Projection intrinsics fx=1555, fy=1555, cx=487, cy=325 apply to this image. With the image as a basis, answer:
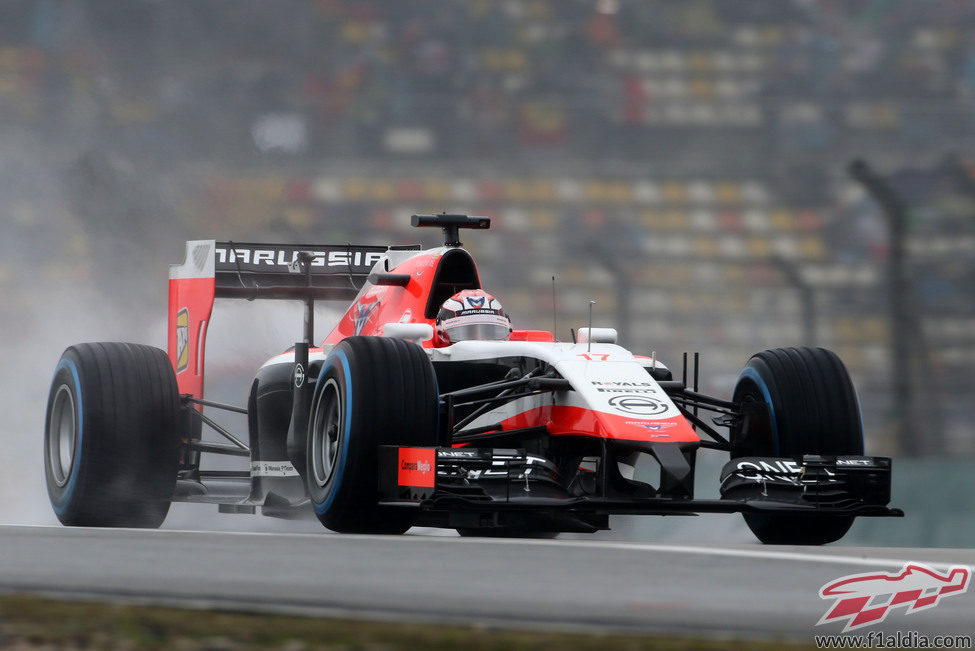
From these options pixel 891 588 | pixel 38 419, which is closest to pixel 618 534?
pixel 38 419

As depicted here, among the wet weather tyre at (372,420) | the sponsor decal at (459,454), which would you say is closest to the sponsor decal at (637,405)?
the sponsor decal at (459,454)

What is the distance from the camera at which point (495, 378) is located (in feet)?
28.8

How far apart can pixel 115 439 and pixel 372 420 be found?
8.68ft

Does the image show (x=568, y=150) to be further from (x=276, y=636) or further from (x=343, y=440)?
(x=276, y=636)

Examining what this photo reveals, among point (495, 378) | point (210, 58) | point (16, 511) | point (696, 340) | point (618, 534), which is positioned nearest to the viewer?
point (495, 378)

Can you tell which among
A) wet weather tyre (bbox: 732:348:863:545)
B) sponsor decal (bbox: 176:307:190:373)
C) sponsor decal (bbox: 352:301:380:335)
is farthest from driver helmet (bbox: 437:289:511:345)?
sponsor decal (bbox: 176:307:190:373)

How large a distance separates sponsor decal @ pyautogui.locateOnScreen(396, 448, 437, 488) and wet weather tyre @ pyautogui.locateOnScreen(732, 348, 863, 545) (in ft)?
7.23

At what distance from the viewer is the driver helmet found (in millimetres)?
8852

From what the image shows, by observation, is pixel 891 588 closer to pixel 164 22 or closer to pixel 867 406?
pixel 867 406

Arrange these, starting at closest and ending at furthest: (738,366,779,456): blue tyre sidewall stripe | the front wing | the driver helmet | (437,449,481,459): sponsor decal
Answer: the front wing, (437,449,481,459): sponsor decal, (738,366,779,456): blue tyre sidewall stripe, the driver helmet

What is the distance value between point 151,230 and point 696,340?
5.47 m

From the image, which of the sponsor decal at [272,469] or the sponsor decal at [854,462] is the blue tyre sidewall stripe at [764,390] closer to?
the sponsor decal at [854,462]

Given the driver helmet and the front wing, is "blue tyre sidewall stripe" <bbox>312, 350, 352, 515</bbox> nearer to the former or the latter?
the front wing

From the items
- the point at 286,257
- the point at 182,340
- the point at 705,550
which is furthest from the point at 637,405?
the point at 182,340
